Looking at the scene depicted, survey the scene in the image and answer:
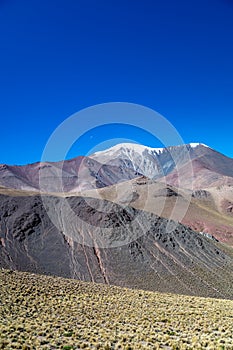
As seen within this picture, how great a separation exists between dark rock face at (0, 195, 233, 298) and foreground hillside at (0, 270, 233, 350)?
12.4 meters

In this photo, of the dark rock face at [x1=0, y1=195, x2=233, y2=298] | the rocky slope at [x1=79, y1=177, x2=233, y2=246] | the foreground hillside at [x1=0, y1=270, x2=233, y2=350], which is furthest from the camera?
the rocky slope at [x1=79, y1=177, x2=233, y2=246]

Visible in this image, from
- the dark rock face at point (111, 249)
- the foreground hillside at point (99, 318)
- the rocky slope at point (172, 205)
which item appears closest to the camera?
the foreground hillside at point (99, 318)

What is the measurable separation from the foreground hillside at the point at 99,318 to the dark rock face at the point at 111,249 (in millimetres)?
12420

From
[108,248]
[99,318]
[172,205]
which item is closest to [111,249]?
[108,248]

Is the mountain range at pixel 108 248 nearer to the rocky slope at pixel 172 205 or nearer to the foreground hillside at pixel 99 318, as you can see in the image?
the foreground hillside at pixel 99 318

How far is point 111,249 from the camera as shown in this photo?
154ft

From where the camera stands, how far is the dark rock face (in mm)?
41219

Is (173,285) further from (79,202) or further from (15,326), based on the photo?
(15,326)

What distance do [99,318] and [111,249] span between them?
26927 mm

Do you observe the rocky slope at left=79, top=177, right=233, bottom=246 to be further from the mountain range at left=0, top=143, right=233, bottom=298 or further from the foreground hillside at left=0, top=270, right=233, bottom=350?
the foreground hillside at left=0, top=270, right=233, bottom=350

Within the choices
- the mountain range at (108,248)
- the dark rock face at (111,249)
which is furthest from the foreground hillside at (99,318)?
the mountain range at (108,248)

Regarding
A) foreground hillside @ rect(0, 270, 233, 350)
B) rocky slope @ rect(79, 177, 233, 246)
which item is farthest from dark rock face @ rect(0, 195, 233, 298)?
rocky slope @ rect(79, 177, 233, 246)

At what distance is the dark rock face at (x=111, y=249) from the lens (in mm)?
41219

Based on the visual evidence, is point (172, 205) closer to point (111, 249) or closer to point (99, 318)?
point (111, 249)
